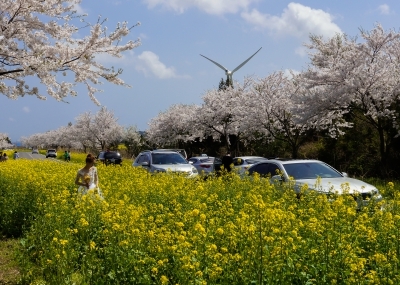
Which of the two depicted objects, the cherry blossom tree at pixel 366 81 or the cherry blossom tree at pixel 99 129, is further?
the cherry blossom tree at pixel 99 129

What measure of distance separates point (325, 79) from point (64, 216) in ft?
51.6

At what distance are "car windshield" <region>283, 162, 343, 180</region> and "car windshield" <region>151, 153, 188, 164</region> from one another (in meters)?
7.71

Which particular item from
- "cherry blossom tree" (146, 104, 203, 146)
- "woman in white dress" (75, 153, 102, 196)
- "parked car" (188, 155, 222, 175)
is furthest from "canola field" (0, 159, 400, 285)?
"cherry blossom tree" (146, 104, 203, 146)

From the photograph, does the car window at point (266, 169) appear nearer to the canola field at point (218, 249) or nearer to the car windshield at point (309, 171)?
the car windshield at point (309, 171)

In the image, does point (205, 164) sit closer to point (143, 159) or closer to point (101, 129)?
point (143, 159)

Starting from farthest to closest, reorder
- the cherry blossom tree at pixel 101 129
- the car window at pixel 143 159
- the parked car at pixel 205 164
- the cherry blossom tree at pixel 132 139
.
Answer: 1. the cherry blossom tree at pixel 101 129
2. the cherry blossom tree at pixel 132 139
3. the parked car at pixel 205 164
4. the car window at pixel 143 159

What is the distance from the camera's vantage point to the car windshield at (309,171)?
11039 mm

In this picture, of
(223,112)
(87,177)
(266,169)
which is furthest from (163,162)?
(223,112)

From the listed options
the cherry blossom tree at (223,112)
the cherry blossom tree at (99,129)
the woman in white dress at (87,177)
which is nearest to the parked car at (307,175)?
the woman in white dress at (87,177)

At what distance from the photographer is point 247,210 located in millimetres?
6281

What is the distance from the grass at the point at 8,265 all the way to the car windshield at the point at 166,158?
10167 mm

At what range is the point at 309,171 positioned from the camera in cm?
1124

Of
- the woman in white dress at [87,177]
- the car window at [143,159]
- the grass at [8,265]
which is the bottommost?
the grass at [8,265]

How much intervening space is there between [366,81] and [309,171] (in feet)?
28.1
